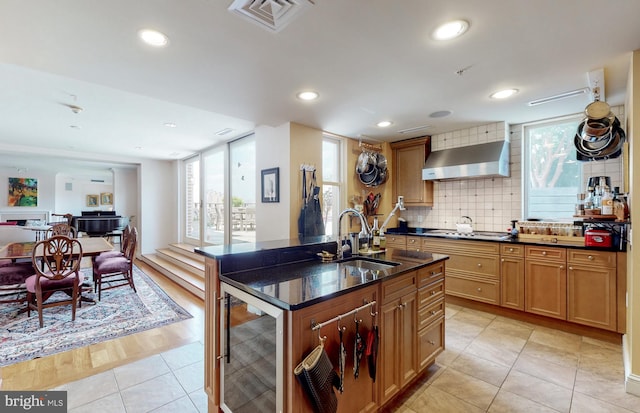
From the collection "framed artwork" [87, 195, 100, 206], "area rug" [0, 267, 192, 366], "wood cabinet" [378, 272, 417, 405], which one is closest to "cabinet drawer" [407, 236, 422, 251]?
"wood cabinet" [378, 272, 417, 405]

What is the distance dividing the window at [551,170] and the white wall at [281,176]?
3.05 metres

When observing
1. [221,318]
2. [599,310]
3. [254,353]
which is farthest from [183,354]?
[599,310]

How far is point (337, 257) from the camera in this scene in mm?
2209

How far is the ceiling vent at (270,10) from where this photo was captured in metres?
1.44

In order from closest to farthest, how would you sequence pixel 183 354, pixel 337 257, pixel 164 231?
1. pixel 337 257
2. pixel 183 354
3. pixel 164 231

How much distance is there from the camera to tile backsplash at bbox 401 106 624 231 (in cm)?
359

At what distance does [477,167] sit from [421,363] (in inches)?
101

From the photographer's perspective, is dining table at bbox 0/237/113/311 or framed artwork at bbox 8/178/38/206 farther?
framed artwork at bbox 8/178/38/206

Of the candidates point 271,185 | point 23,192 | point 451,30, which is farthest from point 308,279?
point 23,192

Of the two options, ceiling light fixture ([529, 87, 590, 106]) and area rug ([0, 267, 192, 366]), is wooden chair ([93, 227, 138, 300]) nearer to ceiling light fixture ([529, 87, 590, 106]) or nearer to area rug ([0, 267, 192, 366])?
area rug ([0, 267, 192, 366])

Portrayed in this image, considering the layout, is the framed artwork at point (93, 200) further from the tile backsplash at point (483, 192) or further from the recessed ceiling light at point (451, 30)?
the recessed ceiling light at point (451, 30)

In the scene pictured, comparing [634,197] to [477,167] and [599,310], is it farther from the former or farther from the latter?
[477,167]

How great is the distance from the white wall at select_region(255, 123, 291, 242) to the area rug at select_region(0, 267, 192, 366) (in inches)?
56.7

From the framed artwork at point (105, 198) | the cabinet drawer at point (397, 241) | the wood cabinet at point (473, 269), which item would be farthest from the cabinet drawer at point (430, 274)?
the framed artwork at point (105, 198)
